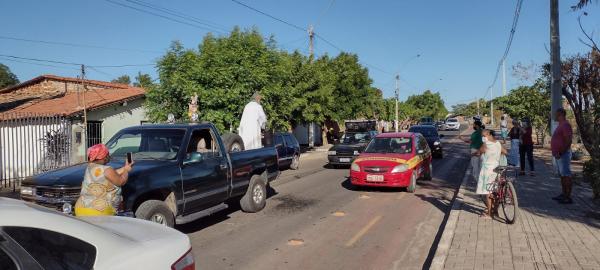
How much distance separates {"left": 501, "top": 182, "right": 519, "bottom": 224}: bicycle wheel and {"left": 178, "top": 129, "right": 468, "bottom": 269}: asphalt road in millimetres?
1099

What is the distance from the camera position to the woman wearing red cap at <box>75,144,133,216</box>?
5.09 meters

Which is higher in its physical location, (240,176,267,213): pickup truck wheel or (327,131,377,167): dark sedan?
(327,131,377,167): dark sedan

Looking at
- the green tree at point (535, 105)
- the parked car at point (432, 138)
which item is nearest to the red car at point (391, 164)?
the parked car at point (432, 138)

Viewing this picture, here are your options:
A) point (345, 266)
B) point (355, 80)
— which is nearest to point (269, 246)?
point (345, 266)

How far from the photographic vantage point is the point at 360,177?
39.6 feet

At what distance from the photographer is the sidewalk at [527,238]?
18.9 ft

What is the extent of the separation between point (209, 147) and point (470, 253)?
15.1 feet

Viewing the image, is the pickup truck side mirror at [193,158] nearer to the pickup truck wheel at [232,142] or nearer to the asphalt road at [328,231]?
the asphalt road at [328,231]

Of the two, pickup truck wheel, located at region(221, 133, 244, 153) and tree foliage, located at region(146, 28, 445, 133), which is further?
tree foliage, located at region(146, 28, 445, 133)

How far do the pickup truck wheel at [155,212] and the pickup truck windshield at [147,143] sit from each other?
1.08 meters

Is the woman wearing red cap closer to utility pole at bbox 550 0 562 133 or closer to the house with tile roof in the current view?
the house with tile roof

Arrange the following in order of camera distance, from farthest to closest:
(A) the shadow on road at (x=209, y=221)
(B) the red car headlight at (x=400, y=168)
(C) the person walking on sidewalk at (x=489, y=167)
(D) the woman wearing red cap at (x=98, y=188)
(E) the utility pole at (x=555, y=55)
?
1. (E) the utility pole at (x=555, y=55)
2. (B) the red car headlight at (x=400, y=168)
3. (C) the person walking on sidewalk at (x=489, y=167)
4. (A) the shadow on road at (x=209, y=221)
5. (D) the woman wearing red cap at (x=98, y=188)

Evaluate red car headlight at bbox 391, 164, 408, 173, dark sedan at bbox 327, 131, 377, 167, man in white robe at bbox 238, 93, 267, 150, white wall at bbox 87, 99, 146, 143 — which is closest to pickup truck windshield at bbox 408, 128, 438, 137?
dark sedan at bbox 327, 131, 377, 167

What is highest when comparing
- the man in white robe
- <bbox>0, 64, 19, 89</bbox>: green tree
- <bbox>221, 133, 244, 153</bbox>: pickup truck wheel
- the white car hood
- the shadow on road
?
<bbox>0, 64, 19, 89</bbox>: green tree
